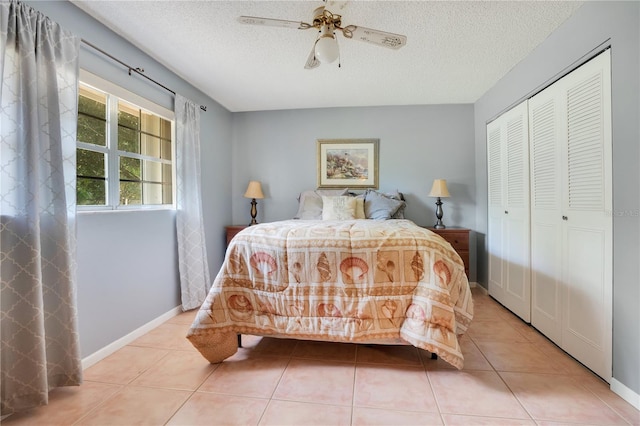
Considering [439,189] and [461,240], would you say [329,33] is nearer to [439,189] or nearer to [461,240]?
[439,189]

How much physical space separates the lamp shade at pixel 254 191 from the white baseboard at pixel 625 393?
3.48 metres

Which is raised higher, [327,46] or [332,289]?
[327,46]

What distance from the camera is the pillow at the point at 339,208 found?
10.2 feet

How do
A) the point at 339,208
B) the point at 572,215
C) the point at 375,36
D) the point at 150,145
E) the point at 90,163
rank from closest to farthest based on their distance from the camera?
the point at 375,36, the point at 572,215, the point at 90,163, the point at 150,145, the point at 339,208

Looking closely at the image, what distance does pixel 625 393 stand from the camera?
1.44 metres

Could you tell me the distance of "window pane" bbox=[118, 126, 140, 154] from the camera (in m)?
2.17

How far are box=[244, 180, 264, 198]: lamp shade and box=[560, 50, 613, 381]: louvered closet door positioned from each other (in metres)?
3.10

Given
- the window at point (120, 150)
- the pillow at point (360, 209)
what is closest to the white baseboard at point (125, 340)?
the window at point (120, 150)

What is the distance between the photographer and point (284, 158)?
12.6ft

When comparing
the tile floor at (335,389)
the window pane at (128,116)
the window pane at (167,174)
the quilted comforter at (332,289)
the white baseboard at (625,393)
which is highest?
the window pane at (128,116)

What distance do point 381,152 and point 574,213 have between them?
2.22 m

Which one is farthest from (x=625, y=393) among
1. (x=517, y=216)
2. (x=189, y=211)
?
(x=189, y=211)

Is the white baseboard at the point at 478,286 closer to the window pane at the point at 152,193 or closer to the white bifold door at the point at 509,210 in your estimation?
the white bifold door at the point at 509,210

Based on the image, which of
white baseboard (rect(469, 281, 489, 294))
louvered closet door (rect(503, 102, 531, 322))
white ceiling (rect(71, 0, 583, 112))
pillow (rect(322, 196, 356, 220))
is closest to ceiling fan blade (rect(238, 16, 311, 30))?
white ceiling (rect(71, 0, 583, 112))
